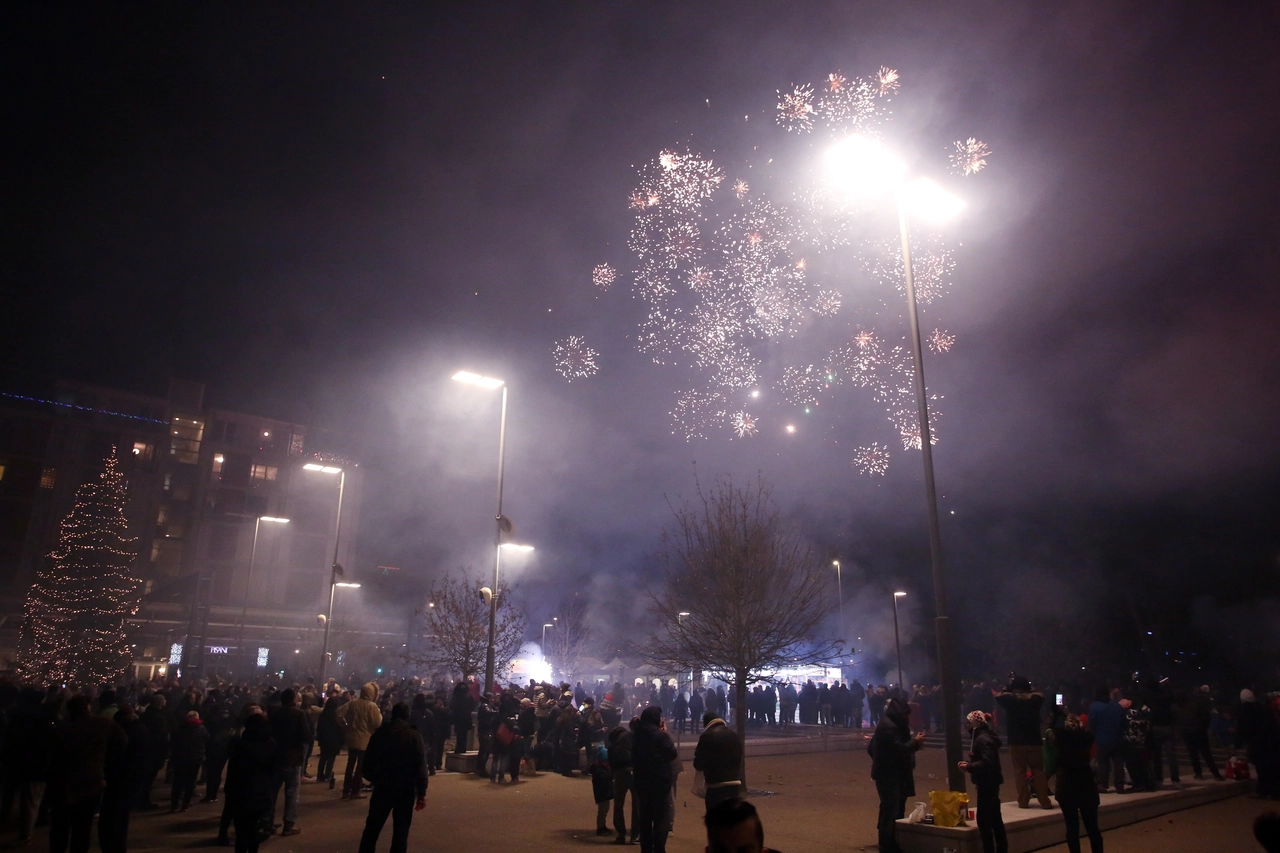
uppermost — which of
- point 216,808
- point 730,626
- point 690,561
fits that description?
point 690,561

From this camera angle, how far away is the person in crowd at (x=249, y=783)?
817cm

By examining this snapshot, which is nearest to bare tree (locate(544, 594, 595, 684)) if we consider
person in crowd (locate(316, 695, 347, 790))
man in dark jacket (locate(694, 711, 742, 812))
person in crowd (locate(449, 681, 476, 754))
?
person in crowd (locate(449, 681, 476, 754))

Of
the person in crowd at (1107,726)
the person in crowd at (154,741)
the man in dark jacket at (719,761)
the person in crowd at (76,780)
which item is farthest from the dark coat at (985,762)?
the person in crowd at (154,741)

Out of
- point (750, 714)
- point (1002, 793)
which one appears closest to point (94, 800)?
point (1002, 793)

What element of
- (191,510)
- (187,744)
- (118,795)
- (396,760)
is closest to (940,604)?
(396,760)

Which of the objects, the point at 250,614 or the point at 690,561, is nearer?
the point at 690,561

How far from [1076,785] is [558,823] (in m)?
7.10

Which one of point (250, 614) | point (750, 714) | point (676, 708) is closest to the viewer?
point (676, 708)

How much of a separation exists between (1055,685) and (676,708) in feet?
64.9

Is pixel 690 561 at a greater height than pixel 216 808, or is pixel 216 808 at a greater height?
pixel 690 561

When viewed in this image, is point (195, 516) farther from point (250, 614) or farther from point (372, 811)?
point (372, 811)

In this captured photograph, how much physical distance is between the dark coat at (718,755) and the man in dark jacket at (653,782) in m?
0.54

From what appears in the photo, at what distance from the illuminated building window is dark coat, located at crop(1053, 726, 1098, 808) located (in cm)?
7105

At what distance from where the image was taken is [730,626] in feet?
53.3
